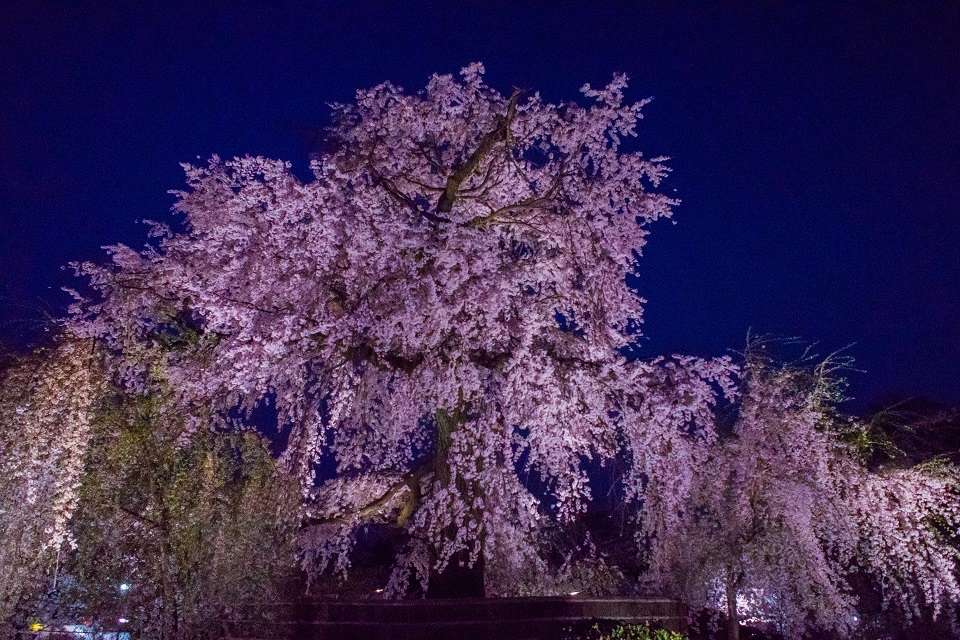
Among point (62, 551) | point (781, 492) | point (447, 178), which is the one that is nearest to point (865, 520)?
point (781, 492)

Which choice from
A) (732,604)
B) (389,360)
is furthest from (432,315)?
(732,604)

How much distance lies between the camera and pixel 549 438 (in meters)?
13.0

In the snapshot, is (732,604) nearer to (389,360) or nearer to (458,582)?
(458,582)

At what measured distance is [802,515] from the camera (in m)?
16.4

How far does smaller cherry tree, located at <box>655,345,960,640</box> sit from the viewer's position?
54.8ft

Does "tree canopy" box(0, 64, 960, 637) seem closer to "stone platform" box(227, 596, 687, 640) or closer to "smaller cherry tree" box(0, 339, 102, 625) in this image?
"smaller cherry tree" box(0, 339, 102, 625)

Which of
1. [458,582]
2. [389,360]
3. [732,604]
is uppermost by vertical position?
[389,360]

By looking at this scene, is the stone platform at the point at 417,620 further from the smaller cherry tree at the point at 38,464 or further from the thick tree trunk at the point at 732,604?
the thick tree trunk at the point at 732,604

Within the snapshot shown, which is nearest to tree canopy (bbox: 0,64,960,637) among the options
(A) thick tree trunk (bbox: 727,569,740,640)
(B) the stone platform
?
(B) the stone platform

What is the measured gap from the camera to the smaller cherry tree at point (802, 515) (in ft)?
54.8

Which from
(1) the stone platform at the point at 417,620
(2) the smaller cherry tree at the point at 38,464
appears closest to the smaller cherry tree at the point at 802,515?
(1) the stone platform at the point at 417,620

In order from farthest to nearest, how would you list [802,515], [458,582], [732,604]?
[732,604] → [802,515] → [458,582]

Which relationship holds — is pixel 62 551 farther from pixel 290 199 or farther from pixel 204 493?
pixel 290 199

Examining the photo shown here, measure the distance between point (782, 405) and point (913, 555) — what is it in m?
4.38
